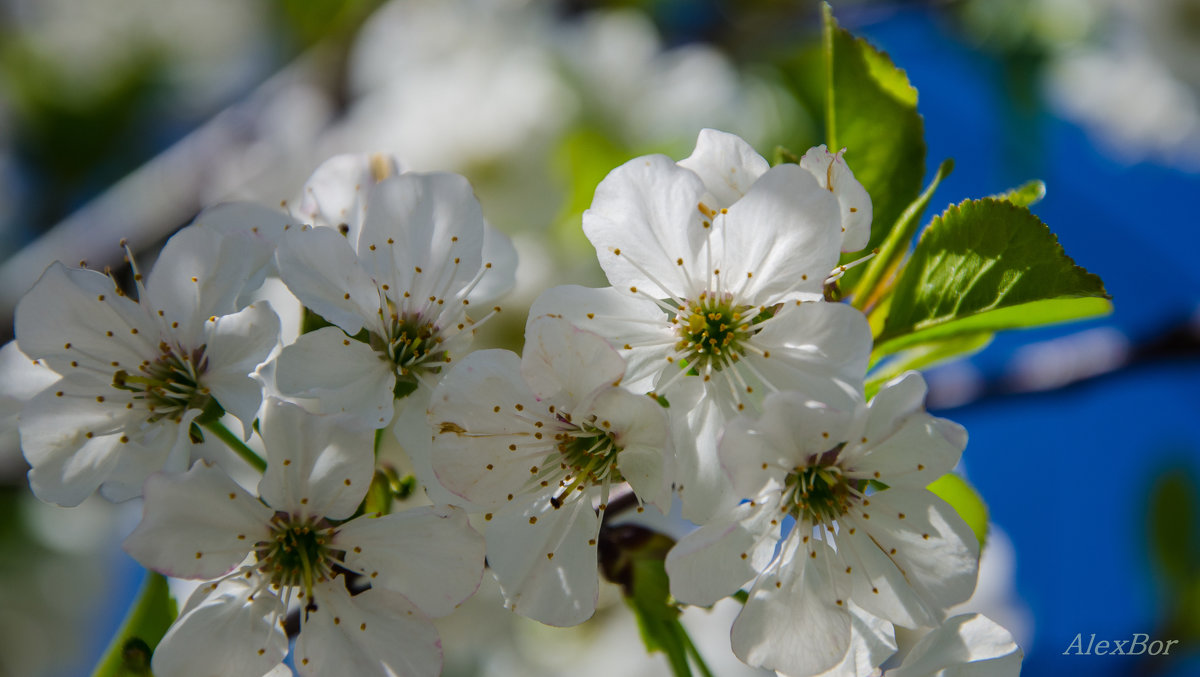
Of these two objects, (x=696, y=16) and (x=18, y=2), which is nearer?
(x=696, y=16)

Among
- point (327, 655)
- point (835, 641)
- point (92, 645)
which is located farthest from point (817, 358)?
point (92, 645)

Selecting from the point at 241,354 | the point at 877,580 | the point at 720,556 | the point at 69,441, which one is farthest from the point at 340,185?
the point at 877,580

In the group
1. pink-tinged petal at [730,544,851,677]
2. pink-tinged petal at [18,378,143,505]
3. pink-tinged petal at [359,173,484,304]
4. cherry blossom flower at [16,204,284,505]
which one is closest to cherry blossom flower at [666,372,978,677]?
pink-tinged petal at [730,544,851,677]

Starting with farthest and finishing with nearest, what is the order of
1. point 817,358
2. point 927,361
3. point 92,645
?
point 92,645, point 927,361, point 817,358

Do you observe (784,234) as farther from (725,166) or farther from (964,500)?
(964,500)

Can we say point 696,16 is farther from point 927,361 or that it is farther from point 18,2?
Answer: point 18,2

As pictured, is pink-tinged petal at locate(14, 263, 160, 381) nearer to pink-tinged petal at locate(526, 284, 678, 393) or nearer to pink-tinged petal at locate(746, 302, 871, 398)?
pink-tinged petal at locate(526, 284, 678, 393)
